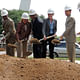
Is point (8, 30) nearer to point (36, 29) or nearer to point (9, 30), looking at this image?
point (9, 30)

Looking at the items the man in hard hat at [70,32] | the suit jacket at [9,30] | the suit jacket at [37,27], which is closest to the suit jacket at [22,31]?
the suit jacket at [37,27]

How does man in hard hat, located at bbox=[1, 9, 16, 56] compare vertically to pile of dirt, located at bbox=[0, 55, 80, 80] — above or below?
above

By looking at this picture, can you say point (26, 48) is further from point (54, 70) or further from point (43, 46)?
point (54, 70)

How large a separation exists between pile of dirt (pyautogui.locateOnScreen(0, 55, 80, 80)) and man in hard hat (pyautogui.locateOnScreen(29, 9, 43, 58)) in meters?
2.04

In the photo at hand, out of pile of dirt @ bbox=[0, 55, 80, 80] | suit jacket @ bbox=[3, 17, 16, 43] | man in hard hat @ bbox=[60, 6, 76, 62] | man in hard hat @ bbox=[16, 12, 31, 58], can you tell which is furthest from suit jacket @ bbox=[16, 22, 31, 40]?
pile of dirt @ bbox=[0, 55, 80, 80]

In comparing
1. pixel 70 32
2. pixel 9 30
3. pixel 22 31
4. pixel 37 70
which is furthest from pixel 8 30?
pixel 37 70

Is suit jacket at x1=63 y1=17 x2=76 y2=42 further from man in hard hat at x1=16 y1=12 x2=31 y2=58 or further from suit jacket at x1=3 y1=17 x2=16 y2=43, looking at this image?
suit jacket at x1=3 y1=17 x2=16 y2=43

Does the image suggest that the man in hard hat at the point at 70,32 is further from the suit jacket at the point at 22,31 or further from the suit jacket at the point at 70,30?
the suit jacket at the point at 22,31

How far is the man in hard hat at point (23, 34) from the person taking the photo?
8.98m

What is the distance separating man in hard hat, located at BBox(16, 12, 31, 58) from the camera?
→ 29.5 feet

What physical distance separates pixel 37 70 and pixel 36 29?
2.81m

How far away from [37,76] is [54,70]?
501mm

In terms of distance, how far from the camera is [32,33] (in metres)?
9.19

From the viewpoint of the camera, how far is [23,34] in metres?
9.08
